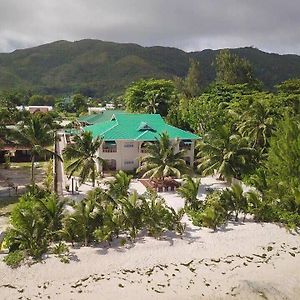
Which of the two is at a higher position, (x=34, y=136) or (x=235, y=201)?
(x=34, y=136)

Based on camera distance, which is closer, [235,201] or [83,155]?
[235,201]

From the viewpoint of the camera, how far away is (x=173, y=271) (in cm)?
1881

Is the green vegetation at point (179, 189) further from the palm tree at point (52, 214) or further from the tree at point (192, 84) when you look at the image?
the tree at point (192, 84)

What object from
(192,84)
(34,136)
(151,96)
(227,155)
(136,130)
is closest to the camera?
(34,136)

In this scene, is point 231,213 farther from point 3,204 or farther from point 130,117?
point 130,117

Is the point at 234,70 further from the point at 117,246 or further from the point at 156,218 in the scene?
the point at 117,246

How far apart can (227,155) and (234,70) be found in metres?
42.9

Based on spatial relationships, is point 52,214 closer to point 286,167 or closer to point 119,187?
point 119,187

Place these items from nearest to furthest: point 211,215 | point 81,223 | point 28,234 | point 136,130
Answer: point 28,234 < point 81,223 < point 211,215 < point 136,130

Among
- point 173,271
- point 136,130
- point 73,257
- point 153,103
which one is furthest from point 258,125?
point 153,103

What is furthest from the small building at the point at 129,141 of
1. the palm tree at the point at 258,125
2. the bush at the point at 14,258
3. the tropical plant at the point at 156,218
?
the bush at the point at 14,258

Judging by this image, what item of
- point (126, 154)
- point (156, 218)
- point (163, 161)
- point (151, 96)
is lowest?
point (156, 218)

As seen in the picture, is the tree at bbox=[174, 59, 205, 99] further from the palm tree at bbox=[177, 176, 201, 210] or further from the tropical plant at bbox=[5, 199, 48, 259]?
the tropical plant at bbox=[5, 199, 48, 259]

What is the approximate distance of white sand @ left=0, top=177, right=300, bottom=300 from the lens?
56.2ft
